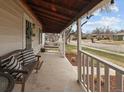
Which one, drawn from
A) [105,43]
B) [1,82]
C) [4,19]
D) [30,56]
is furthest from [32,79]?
[105,43]

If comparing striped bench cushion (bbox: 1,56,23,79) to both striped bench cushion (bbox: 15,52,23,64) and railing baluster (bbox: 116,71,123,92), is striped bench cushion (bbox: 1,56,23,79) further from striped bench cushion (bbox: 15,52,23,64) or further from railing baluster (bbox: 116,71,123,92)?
railing baluster (bbox: 116,71,123,92)

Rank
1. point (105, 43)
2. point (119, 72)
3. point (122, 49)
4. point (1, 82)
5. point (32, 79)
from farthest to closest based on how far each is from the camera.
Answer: point (105, 43)
point (122, 49)
point (32, 79)
point (1, 82)
point (119, 72)

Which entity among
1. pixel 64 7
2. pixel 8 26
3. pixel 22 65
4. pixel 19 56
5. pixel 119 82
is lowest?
pixel 22 65

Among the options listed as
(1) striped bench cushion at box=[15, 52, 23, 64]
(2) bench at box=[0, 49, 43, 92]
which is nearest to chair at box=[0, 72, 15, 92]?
(2) bench at box=[0, 49, 43, 92]

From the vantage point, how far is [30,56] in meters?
6.56

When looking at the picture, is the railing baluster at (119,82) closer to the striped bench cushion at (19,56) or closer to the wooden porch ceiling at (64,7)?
the wooden porch ceiling at (64,7)

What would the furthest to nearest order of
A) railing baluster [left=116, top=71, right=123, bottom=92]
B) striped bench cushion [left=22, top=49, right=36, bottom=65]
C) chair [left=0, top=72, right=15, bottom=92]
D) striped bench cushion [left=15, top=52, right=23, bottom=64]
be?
striped bench cushion [left=22, top=49, right=36, bottom=65] < striped bench cushion [left=15, top=52, right=23, bottom=64] < chair [left=0, top=72, right=15, bottom=92] < railing baluster [left=116, top=71, right=123, bottom=92]

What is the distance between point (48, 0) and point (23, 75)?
2.61 meters

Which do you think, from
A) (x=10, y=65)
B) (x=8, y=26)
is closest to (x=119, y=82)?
(x=10, y=65)

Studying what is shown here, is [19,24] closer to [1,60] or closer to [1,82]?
[1,60]

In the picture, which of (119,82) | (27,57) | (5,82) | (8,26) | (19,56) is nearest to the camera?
(119,82)

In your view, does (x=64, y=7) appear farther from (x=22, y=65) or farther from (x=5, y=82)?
(x=5, y=82)

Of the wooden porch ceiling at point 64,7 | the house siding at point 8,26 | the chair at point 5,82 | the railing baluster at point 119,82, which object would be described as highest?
the wooden porch ceiling at point 64,7

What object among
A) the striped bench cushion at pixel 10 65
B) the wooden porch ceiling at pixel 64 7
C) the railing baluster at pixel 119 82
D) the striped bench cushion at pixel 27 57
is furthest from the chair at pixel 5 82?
the striped bench cushion at pixel 27 57
